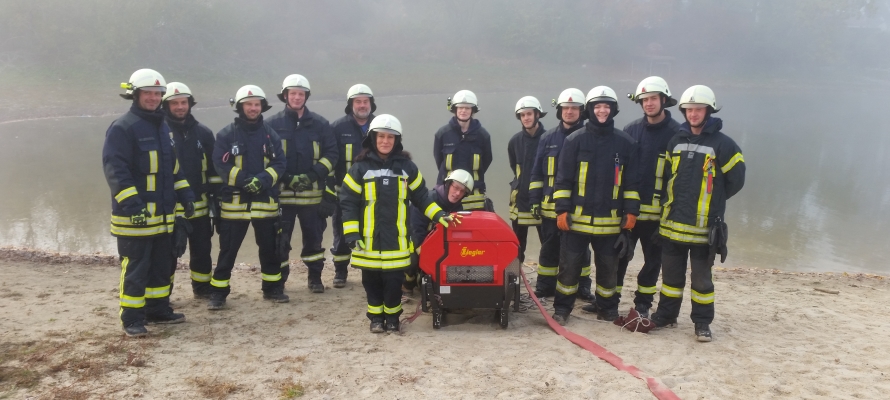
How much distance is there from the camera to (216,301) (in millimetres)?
5938

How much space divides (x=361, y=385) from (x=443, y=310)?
1.32 metres

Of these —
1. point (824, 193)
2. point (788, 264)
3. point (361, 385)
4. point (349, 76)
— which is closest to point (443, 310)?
point (361, 385)

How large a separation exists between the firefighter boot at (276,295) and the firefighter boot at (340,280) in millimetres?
678

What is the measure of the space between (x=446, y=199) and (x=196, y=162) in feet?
7.24

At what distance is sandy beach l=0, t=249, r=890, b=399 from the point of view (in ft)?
14.0

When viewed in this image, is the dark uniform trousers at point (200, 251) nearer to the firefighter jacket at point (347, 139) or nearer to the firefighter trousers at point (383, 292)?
the firefighter jacket at point (347, 139)

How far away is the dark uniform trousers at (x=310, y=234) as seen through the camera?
21.1ft

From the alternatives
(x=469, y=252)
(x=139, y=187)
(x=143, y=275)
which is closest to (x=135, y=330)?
(x=143, y=275)

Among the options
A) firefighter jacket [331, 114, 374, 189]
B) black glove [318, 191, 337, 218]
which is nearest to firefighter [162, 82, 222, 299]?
black glove [318, 191, 337, 218]

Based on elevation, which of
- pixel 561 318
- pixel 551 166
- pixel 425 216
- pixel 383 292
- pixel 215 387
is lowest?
pixel 215 387

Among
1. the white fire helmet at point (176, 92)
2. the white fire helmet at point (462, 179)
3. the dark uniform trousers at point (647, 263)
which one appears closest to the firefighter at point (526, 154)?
the dark uniform trousers at point (647, 263)

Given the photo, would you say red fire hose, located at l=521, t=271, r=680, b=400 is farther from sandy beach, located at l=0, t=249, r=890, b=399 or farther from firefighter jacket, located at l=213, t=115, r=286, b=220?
firefighter jacket, located at l=213, t=115, r=286, b=220

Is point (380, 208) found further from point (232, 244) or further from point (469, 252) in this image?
point (232, 244)

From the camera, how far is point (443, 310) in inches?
216
